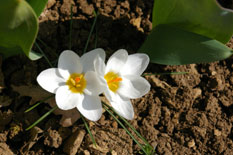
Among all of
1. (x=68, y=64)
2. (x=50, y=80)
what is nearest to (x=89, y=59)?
(x=68, y=64)

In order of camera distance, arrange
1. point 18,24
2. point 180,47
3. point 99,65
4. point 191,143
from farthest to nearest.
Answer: point 191,143, point 180,47, point 99,65, point 18,24

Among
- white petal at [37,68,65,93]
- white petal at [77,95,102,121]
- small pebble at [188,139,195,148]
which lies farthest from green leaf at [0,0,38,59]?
small pebble at [188,139,195,148]

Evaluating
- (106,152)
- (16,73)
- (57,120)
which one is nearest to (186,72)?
(106,152)

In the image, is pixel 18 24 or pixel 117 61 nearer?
pixel 18 24

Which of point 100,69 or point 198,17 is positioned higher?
point 198,17

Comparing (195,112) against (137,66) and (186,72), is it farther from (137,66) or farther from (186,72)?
(137,66)

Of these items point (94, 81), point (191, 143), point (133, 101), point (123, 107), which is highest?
point (94, 81)

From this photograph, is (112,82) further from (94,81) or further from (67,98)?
(67,98)
